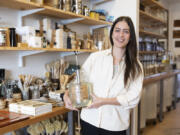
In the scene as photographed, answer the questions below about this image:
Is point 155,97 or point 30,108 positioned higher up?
point 30,108

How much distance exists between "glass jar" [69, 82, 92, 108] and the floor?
2185 mm

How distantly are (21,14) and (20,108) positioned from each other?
0.91m

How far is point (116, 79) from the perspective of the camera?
4.17 feet

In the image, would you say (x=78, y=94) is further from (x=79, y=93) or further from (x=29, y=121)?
(x=29, y=121)

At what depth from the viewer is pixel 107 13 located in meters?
2.69

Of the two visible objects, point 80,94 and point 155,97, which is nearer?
point 80,94

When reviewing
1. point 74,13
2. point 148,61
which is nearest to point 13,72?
point 74,13

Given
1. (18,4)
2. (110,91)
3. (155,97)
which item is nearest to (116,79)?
(110,91)

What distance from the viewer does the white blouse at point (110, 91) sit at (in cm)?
125

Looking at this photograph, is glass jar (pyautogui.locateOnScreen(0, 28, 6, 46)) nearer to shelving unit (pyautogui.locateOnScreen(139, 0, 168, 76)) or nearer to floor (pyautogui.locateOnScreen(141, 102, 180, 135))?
shelving unit (pyautogui.locateOnScreen(139, 0, 168, 76))

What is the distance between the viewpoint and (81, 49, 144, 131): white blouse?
1.25 meters

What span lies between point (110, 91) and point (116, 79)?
0.30 ft

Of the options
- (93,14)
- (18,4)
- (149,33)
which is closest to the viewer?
(18,4)

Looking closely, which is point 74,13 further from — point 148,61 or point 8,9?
point 148,61
